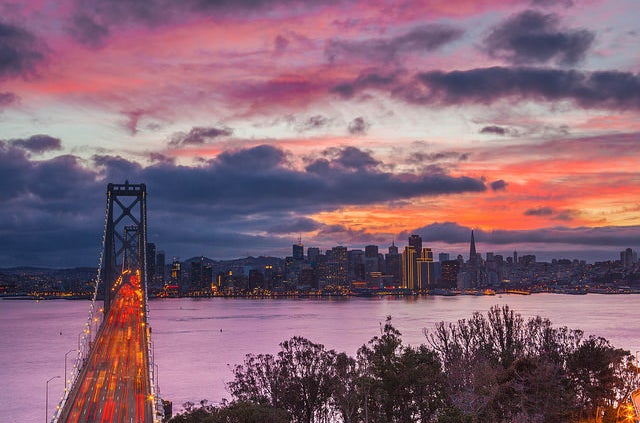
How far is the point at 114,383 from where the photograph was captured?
38938 millimetres

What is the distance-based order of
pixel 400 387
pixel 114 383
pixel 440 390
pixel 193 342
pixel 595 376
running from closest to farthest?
pixel 400 387 → pixel 440 390 → pixel 595 376 → pixel 114 383 → pixel 193 342

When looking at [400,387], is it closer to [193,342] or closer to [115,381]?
[115,381]

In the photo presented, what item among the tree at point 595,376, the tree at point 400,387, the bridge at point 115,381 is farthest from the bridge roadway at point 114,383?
the tree at point 595,376

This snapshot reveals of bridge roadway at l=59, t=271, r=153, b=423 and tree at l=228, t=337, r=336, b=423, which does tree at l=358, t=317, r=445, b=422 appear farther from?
bridge roadway at l=59, t=271, r=153, b=423

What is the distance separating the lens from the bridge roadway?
102 ft

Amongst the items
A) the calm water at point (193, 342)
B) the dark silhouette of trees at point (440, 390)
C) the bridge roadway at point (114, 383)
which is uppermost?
the dark silhouette of trees at point (440, 390)

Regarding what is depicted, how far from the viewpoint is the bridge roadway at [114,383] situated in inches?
1228

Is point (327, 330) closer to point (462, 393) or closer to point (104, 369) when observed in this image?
point (104, 369)

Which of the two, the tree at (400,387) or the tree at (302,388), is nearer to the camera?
the tree at (400,387)

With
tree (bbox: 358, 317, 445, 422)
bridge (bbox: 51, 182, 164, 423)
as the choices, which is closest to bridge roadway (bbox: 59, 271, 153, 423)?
bridge (bbox: 51, 182, 164, 423)

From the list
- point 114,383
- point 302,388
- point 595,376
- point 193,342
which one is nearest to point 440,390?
point 595,376

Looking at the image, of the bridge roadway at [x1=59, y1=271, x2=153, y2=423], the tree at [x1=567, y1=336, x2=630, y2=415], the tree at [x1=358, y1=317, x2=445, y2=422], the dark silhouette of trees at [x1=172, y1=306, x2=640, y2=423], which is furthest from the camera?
the bridge roadway at [x1=59, y1=271, x2=153, y2=423]

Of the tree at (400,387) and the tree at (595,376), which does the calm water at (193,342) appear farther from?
the tree at (595,376)

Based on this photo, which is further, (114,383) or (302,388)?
(114,383)
